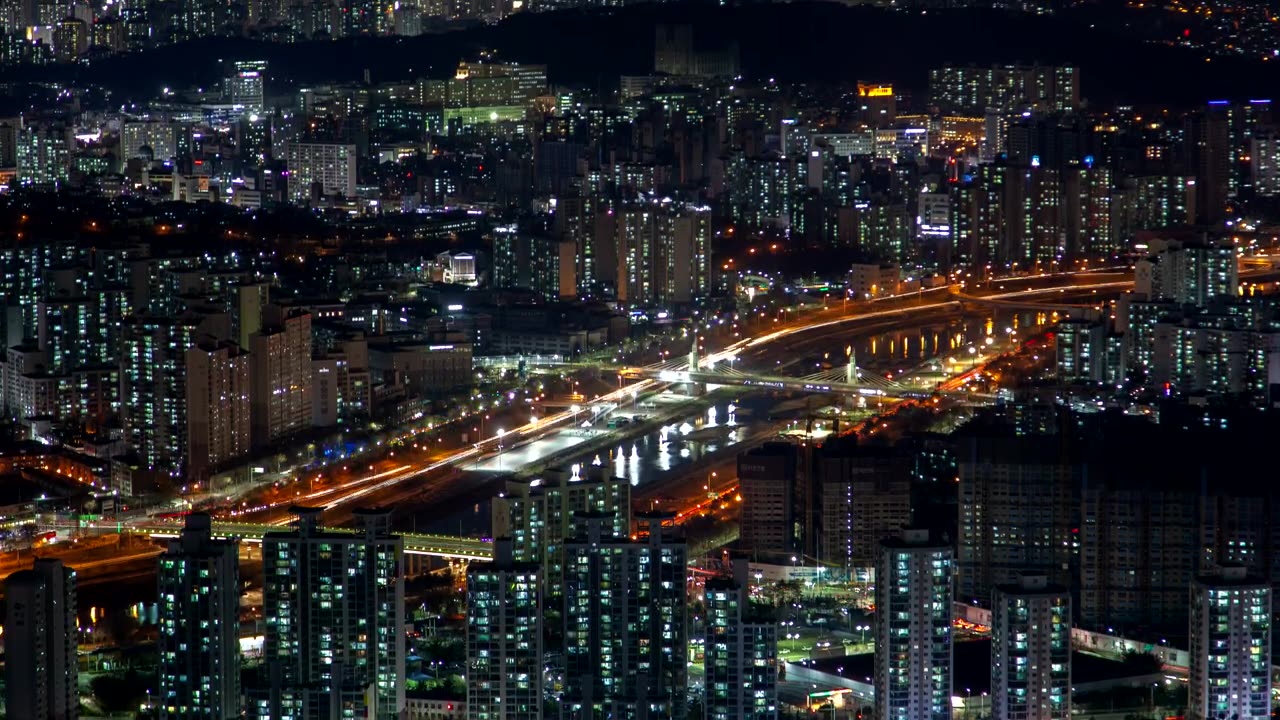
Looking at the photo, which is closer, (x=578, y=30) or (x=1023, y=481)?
(x=1023, y=481)

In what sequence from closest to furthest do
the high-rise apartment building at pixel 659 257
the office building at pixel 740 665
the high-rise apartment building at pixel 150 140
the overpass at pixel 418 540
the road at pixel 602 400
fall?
the office building at pixel 740 665, the overpass at pixel 418 540, the road at pixel 602 400, the high-rise apartment building at pixel 659 257, the high-rise apartment building at pixel 150 140

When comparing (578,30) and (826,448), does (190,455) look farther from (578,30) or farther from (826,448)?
(578,30)

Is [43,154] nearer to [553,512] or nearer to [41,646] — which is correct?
[553,512]

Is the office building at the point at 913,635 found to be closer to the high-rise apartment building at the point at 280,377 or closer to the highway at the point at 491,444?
the highway at the point at 491,444

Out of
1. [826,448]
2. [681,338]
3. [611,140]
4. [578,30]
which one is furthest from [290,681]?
[578,30]

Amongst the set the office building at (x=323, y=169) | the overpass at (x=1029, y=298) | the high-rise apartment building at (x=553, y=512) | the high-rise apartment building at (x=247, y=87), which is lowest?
the overpass at (x=1029, y=298)

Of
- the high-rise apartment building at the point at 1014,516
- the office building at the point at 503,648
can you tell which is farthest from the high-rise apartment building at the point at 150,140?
the office building at the point at 503,648

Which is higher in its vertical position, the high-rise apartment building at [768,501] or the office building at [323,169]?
the office building at [323,169]
